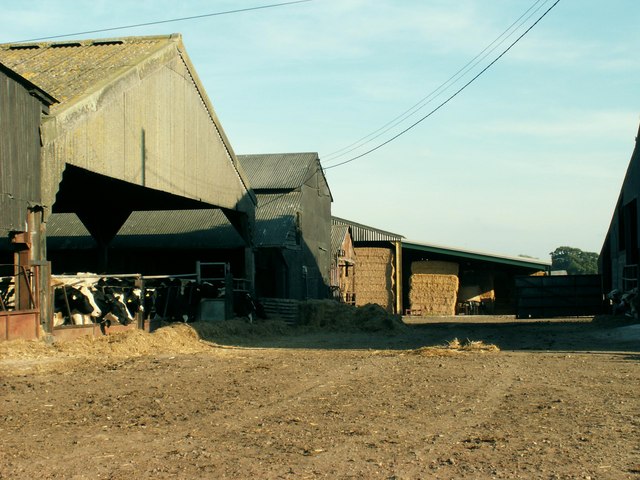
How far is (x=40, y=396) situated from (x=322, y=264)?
1230 inches

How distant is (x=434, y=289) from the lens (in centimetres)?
5122

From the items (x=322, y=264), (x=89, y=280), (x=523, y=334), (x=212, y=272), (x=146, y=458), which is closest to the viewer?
(x=146, y=458)

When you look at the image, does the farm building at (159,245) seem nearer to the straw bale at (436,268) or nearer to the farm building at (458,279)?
the farm building at (458,279)

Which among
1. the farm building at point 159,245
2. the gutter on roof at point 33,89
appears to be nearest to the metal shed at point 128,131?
the gutter on roof at point 33,89

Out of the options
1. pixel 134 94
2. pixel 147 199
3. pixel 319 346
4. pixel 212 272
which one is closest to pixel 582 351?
pixel 319 346

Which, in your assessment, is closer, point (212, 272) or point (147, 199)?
point (147, 199)

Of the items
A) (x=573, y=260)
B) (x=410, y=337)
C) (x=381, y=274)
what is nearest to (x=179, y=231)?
(x=410, y=337)

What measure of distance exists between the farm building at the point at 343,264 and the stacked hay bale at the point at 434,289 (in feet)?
13.0

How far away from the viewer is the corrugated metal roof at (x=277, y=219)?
35.8 metres

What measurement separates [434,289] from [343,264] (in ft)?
22.7

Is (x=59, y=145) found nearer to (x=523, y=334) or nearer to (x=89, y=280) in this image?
(x=89, y=280)

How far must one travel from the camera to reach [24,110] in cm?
1802

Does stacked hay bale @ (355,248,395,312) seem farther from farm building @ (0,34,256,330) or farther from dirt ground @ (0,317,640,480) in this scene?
dirt ground @ (0,317,640,480)

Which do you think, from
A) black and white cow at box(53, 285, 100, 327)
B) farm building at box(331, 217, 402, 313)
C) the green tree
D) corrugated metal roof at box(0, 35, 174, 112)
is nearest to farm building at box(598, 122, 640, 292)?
farm building at box(331, 217, 402, 313)
